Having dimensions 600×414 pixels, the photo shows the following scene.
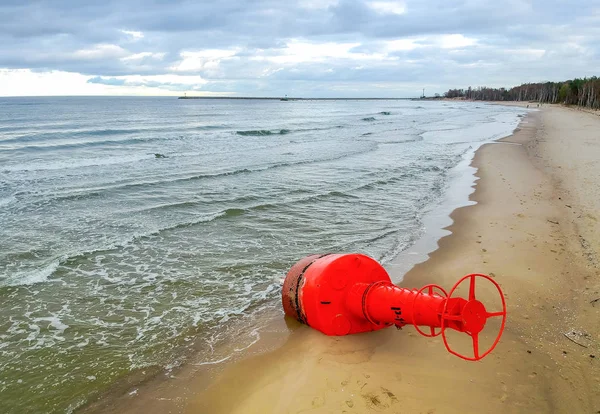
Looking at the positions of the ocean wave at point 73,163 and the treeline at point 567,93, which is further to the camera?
the treeline at point 567,93

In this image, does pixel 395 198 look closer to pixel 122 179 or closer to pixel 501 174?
pixel 501 174

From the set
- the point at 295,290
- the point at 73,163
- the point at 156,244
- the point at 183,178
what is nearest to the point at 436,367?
the point at 295,290

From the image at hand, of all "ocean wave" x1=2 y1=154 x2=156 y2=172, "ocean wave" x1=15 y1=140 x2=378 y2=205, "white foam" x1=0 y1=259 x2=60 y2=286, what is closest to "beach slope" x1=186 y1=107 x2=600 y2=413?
"white foam" x1=0 y1=259 x2=60 y2=286

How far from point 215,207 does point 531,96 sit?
16987 cm

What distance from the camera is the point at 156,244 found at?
10070mm

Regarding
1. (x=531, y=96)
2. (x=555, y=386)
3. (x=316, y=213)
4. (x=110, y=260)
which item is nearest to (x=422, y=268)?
(x=555, y=386)

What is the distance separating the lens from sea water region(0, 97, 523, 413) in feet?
19.4

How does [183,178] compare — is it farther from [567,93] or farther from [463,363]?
[567,93]

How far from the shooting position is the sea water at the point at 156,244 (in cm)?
590

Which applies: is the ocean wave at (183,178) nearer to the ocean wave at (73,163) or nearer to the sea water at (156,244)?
the sea water at (156,244)

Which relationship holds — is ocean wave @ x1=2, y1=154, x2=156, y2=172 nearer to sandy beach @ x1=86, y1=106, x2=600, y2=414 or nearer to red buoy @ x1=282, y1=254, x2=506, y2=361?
sandy beach @ x1=86, y1=106, x2=600, y2=414

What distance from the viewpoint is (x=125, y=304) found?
7.25 meters

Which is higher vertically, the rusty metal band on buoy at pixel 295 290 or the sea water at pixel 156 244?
the rusty metal band on buoy at pixel 295 290

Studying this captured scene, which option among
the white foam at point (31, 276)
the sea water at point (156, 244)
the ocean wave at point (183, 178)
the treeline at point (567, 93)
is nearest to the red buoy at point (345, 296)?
the sea water at point (156, 244)
